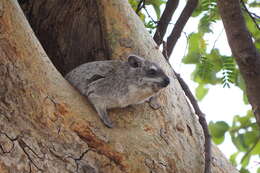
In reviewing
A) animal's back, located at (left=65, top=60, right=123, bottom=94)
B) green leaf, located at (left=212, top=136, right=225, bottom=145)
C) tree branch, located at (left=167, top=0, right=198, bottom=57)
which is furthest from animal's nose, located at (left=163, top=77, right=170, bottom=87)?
tree branch, located at (left=167, top=0, right=198, bottom=57)

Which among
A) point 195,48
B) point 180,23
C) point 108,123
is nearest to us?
point 108,123

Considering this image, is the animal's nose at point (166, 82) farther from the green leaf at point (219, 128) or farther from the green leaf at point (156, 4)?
the green leaf at point (156, 4)

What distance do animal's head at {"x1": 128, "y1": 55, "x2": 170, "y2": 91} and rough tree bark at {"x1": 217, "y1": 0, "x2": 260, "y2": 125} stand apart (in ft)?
2.18

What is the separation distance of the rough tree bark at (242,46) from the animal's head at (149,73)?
0.66 meters

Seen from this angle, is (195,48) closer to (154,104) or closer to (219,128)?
(219,128)

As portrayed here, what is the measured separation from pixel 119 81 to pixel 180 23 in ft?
3.90

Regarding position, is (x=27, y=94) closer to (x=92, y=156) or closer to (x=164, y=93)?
(x=92, y=156)

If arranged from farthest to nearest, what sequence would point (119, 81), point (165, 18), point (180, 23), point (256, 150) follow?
point (165, 18), point (180, 23), point (256, 150), point (119, 81)

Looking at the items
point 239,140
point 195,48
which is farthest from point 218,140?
point 195,48

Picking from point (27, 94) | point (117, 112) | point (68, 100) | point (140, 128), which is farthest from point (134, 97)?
point (27, 94)

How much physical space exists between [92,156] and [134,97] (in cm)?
103

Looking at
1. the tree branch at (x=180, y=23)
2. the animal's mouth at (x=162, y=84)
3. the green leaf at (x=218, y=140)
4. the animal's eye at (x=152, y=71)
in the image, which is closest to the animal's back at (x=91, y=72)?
the animal's eye at (x=152, y=71)

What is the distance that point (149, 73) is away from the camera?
175 inches

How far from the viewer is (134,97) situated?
4.34m
